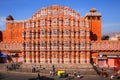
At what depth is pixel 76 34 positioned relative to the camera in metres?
61.0

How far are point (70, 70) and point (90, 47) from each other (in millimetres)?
9960

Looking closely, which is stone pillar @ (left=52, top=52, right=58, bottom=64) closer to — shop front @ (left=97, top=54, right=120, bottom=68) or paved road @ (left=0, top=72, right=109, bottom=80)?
paved road @ (left=0, top=72, right=109, bottom=80)

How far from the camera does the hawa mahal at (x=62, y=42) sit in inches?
2397

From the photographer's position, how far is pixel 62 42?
61188mm

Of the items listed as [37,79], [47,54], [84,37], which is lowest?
[37,79]

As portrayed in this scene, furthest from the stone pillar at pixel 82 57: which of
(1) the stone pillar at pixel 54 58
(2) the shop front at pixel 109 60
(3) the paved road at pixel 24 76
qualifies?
(3) the paved road at pixel 24 76

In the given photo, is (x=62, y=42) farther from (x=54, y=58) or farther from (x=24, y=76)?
(x=24, y=76)

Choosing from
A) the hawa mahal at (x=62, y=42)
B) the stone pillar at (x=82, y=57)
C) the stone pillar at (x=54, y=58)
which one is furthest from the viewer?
the stone pillar at (x=54, y=58)

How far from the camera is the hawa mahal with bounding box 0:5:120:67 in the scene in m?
60.9

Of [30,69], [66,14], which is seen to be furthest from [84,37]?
[30,69]

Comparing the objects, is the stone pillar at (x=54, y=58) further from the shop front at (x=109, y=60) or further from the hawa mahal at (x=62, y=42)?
the shop front at (x=109, y=60)

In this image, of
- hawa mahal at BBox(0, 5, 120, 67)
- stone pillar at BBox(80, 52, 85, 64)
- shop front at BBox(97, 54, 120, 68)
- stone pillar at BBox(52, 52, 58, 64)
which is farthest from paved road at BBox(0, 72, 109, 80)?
shop front at BBox(97, 54, 120, 68)

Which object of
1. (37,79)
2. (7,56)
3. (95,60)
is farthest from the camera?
(7,56)

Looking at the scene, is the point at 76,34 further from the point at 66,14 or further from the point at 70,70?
the point at 70,70
